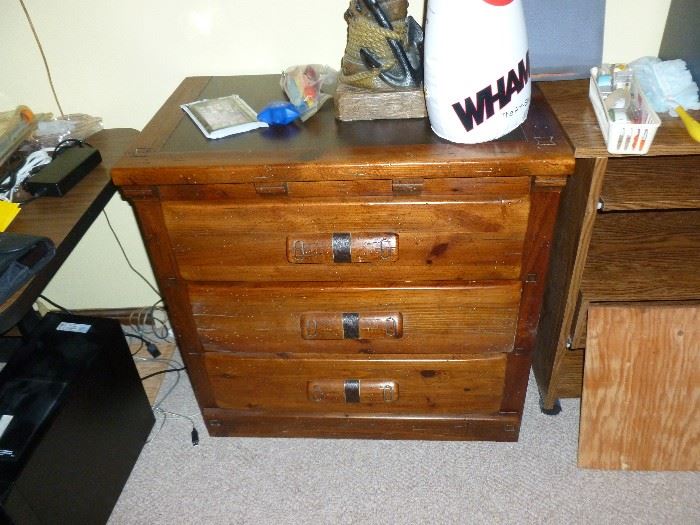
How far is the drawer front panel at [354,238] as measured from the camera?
102 cm

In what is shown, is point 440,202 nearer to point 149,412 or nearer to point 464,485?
point 464,485

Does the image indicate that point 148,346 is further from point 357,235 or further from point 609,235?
point 609,235

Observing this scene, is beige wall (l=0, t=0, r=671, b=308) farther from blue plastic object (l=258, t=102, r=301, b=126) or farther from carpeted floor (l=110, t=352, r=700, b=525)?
carpeted floor (l=110, t=352, r=700, b=525)

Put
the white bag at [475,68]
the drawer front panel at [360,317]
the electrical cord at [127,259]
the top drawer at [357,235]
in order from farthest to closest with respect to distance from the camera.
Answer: the electrical cord at [127,259] < the drawer front panel at [360,317] < the top drawer at [357,235] < the white bag at [475,68]

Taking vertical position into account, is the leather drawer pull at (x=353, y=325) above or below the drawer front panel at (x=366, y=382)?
above

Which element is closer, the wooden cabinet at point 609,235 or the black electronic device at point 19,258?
the black electronic device at point 19,258

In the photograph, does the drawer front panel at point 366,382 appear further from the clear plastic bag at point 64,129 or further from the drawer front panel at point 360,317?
the clear plastic bag at point 64,129

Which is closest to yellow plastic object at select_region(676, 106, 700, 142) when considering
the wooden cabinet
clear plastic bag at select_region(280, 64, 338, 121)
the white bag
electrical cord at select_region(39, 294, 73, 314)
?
the wooden cabinet

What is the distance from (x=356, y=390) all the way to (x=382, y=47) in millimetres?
690

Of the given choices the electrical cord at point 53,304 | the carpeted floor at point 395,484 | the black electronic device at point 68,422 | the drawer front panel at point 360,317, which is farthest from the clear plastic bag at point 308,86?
the electrical cord at point 53,304

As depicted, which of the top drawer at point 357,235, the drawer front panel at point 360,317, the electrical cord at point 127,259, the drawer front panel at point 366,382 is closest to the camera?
the top drawer at point 357,235

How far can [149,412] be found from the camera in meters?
1.47

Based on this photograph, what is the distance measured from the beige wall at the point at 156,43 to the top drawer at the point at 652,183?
10.4 inches

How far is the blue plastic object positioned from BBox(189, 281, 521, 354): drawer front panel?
0.31 meters
